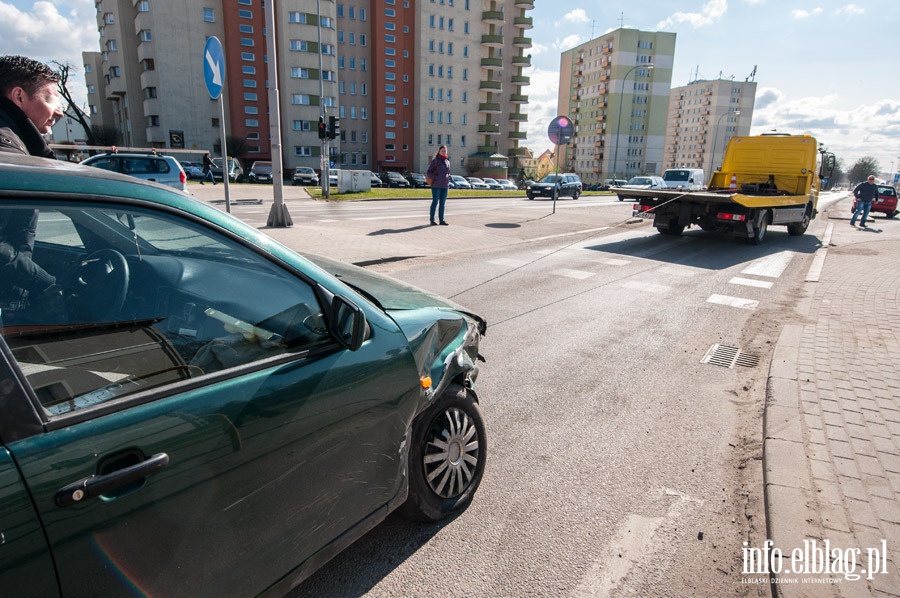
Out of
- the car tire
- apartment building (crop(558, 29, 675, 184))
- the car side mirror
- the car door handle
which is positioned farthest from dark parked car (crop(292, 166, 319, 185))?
apartment building (crop(558, 29, 675, 184))

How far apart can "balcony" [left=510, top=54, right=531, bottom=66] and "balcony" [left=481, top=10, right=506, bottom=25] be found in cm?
616

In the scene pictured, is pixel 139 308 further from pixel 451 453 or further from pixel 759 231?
pixel 759 231

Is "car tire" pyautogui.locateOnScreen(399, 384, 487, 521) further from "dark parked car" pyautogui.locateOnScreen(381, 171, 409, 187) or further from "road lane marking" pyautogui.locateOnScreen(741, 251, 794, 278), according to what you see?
"dark parked car" pyautogui.locateOnScreen(381, 171, 409, 187)

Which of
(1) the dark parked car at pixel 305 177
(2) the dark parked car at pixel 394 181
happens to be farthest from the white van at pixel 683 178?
(1) the dark parked car at pixel 305 177

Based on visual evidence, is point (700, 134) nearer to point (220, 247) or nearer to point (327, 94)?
point (327, 94)

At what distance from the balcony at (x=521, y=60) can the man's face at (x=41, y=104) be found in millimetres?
85133

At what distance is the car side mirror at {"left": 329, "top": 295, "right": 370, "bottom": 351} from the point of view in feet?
6.23

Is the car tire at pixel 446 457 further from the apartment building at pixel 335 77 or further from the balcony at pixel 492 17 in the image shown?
the balcony at pixel 492 17

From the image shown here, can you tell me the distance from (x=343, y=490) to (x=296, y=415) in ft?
1.37

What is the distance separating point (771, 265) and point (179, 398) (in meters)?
11.4

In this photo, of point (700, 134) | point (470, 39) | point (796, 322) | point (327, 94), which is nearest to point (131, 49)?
point (327, 94)

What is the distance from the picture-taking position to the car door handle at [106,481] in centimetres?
120

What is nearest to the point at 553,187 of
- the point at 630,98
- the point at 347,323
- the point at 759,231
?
the point at 759,231

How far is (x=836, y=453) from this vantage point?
317 cm
